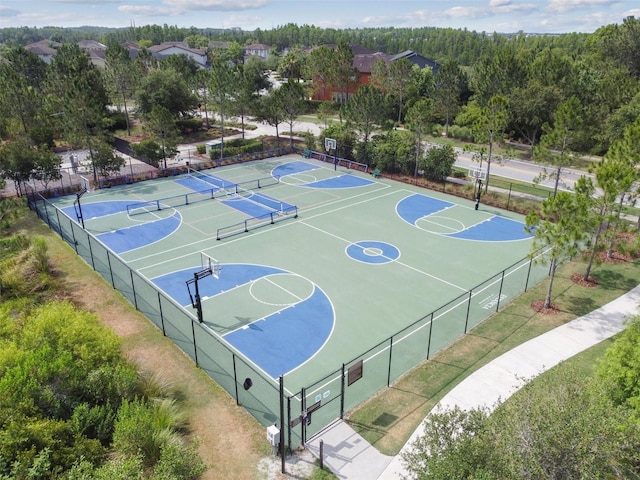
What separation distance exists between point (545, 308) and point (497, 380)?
21.4 ft

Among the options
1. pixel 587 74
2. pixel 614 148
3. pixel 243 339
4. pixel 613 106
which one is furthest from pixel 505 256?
pixel 587 74

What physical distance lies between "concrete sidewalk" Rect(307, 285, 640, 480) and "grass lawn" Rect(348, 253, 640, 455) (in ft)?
0.99

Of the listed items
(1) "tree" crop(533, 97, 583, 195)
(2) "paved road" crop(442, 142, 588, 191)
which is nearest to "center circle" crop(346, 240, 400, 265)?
(1) "tree" crop(533, 97, 583, 195)

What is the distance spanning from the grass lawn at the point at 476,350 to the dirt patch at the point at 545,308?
0.62 feet

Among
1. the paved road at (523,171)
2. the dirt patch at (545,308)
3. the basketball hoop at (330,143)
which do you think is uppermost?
the basketball hoop at (330,143)

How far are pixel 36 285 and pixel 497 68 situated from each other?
5196 cm

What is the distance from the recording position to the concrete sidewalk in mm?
13180

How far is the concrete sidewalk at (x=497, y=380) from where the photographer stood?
13180 mm

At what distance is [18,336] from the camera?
1506cm

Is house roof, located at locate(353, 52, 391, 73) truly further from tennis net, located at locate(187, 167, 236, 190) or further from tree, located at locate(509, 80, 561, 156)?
tennis net, located at locate(187, 167, 236, 190)

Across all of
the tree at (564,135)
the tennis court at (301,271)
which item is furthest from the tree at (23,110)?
the tree at (564,135)

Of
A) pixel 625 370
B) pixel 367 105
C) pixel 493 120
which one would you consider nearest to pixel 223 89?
pixel 367 105

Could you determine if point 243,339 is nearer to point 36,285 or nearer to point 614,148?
point 36,285

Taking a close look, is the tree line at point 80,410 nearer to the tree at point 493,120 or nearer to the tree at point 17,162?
the tree at point 17,162
